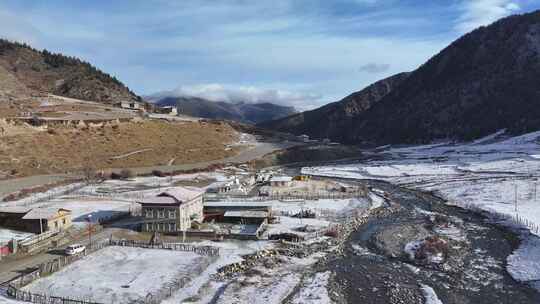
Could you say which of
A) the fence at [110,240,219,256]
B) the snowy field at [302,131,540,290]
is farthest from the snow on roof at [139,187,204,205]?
the snowy field at [302,131,540,290]

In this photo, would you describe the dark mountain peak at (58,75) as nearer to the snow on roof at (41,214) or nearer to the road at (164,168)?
the road at (164,168)

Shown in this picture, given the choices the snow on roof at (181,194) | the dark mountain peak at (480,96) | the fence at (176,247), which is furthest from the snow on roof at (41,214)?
the dark mountain peak at (480,96)

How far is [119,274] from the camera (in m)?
30.6

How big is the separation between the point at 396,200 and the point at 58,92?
109 metres

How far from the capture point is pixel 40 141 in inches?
3017

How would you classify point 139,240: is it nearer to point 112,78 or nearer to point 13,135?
point 13,135

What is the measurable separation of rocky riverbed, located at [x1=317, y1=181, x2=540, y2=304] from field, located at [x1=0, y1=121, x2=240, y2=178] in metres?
45.1

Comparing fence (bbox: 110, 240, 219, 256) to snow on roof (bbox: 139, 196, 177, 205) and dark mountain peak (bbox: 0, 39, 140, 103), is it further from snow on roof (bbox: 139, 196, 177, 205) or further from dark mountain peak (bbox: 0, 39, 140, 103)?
dark mountain peak (bbox: 0, 39, 140, 103)

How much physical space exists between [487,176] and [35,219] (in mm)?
59513

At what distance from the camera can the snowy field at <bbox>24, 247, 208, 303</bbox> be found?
90.5ft

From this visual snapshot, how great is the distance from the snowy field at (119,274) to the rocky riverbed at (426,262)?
9.33 metres

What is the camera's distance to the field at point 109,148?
7062 cm

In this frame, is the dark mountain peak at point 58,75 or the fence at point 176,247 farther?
the dark mountain peak at point 58,75

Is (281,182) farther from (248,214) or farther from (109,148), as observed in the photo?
(109,148)
